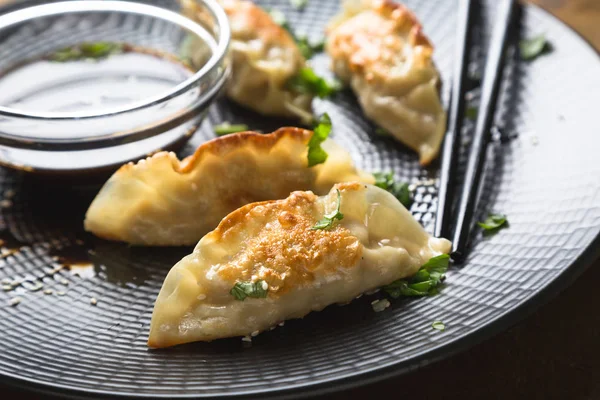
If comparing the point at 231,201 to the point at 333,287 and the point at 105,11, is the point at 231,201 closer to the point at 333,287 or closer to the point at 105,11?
the point at 333,287

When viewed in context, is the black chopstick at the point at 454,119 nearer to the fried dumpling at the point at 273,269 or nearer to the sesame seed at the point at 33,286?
the fried dumpling at the point at 273,269

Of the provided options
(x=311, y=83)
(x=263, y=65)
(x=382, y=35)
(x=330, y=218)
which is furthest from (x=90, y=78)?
(x=330, y=218)

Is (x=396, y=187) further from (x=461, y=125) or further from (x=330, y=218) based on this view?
(x=330, y=218)

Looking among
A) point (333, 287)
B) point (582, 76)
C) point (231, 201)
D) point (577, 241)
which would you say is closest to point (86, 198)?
point (231, 201)

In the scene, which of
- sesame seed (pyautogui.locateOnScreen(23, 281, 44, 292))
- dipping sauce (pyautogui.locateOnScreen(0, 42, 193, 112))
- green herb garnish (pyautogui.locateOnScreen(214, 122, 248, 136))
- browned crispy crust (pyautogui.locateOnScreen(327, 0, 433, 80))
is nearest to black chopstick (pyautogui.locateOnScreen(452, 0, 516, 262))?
browned crispy crust (pyautogui.locateOnScreen(327, 0, 433, 80))

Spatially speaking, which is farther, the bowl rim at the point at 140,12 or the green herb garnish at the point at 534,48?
the green herb garnish at the point at 534,48

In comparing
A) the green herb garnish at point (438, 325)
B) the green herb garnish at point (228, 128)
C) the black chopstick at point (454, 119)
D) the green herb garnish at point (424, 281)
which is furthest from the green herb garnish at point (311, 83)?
the green herb garnish at point (438, 325)
